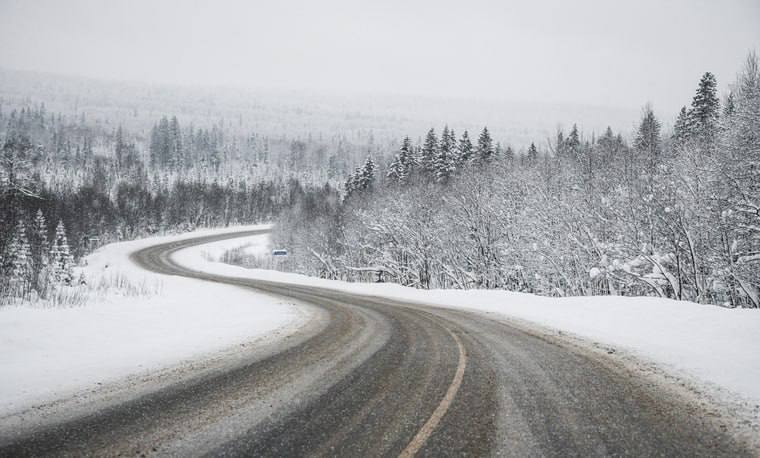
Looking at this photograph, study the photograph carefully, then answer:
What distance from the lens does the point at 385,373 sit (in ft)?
20.4

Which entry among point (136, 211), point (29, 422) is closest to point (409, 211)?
point (29, 422)

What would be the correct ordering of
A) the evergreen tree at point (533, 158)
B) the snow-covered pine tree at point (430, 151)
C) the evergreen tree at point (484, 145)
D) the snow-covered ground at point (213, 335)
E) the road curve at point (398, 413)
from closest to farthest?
1. the road curve at point (398, 413)
2. the snow-covered ground at point (213, 335)
3. the evergreen tree at point (533, 158)
4. the evergreen tree at point (484, 145)
5. the snow-covered pine tree at point (430, 151)

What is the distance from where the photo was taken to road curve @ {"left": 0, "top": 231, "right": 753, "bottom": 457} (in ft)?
12.5

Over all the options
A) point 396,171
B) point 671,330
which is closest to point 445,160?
point 396,171

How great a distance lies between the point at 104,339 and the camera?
8.24m

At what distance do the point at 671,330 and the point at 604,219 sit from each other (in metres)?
12.5

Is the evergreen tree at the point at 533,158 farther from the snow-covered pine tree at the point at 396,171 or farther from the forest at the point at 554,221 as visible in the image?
the snow-covered pine tree at the point at 396,171

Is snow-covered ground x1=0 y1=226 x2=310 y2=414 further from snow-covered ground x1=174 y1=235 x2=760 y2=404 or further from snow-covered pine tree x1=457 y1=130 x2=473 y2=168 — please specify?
snow-covered pine tree x1=457 y1=130 x2=473 y2=168

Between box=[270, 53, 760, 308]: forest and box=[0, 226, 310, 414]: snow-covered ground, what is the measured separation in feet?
43.6

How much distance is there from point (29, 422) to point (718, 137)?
22.3 meters

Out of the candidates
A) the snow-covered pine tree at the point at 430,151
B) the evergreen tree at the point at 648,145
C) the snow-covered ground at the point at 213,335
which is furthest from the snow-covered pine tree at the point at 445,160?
the snow-covered ground at the point at 213,335

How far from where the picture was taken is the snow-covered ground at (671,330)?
6145mm

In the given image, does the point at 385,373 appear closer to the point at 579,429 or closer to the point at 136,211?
the point at 579,429

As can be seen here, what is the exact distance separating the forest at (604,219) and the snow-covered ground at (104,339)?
1328 centimetres
